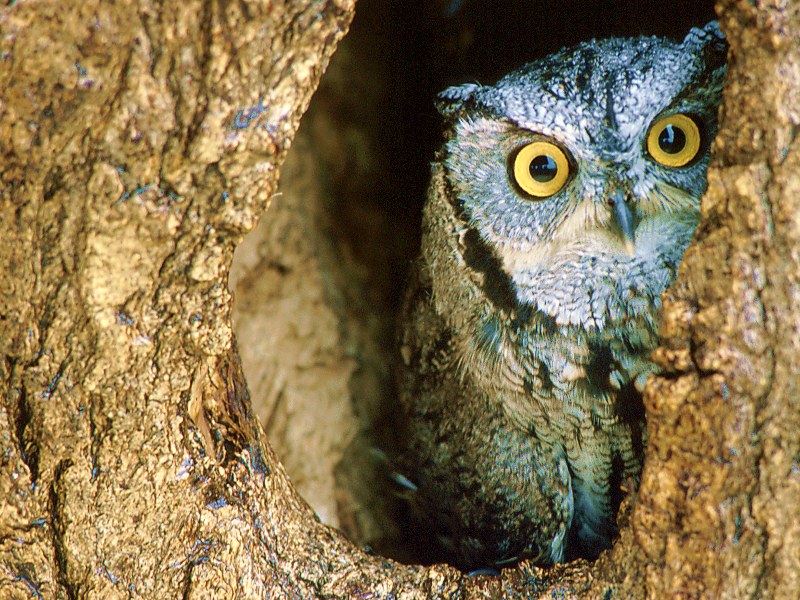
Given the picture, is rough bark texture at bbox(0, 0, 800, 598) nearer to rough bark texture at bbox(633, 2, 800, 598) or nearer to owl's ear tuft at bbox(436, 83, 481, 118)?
rough bark texture at bbox(633, 2, 800, 598)

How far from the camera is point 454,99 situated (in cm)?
182

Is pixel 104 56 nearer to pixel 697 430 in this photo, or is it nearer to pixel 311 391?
pixel 697 430

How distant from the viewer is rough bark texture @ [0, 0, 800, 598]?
1.20 m

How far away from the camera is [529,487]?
1.91 meters

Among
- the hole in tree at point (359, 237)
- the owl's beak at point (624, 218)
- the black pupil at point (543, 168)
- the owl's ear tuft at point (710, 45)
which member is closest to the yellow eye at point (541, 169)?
the black pupil at point (543, 168)

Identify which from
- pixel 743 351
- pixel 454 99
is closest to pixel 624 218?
pixel 743 351

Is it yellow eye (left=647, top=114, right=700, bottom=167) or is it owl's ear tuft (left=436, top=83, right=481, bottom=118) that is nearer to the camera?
yellow eye (left=647, top=114, right=700, bottom=167)

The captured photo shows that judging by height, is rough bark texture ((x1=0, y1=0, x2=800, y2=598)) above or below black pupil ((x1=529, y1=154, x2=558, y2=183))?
below

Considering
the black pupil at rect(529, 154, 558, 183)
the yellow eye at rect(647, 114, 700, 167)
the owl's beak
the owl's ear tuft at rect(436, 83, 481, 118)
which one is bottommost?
the owl's beak

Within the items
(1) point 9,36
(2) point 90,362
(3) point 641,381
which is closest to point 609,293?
(3) point 641,381

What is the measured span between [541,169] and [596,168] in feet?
0.42

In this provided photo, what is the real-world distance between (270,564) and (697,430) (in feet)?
2.77

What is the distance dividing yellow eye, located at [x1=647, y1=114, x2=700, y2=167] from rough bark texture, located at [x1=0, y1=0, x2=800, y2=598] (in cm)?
29

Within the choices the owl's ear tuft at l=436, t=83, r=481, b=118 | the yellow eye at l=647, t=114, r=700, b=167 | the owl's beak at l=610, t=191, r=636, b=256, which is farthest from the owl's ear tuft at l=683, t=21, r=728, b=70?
the owl's ear tuft at l=436, t=83, r=481, b=118
